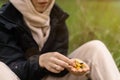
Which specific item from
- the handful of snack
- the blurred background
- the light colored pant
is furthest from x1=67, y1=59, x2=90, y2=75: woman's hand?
the blurred background

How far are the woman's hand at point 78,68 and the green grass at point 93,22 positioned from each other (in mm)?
1802

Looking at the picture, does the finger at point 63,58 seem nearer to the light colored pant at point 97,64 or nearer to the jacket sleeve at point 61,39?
the light colored pant at point 97,64

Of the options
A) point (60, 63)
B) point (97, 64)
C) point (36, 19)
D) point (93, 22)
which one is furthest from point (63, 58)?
point (93, 22)

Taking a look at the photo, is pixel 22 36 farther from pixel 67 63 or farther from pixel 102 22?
pixel 102 22

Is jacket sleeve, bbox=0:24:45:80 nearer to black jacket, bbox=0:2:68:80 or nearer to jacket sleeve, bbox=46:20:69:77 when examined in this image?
black jacket, bbox=0:2:68:80

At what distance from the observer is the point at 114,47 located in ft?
15.3

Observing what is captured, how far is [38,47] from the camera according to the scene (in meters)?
2.97

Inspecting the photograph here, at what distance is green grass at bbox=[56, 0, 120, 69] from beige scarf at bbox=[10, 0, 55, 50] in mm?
1564

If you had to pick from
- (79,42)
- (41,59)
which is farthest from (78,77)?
(79,42)

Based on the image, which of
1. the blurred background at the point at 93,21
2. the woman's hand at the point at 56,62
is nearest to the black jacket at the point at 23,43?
the woman's hand at the point at 56,62

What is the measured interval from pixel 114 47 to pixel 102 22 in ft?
3.39

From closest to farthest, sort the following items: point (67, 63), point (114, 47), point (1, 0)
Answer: point (67, 63), point (1, 0), point (114, 47)

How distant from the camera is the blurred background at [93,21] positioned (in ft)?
16.4

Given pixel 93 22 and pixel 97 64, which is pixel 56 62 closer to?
pixel 97 64
